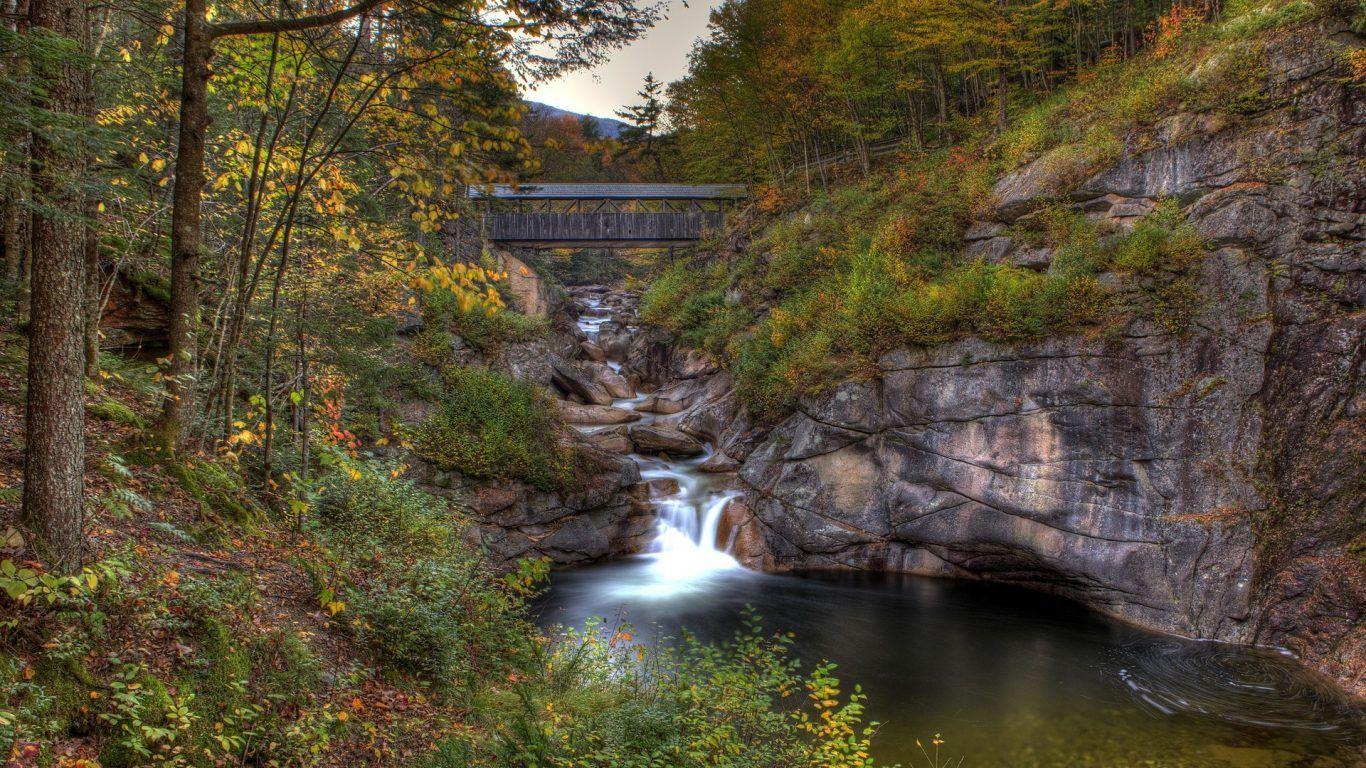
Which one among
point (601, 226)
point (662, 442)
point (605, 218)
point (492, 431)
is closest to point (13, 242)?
point (492, 431)

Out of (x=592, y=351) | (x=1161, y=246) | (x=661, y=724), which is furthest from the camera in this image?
(x=592, y=351)

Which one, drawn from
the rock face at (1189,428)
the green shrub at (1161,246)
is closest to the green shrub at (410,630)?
the rock face at (1189,428)

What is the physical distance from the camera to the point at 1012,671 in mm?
9414

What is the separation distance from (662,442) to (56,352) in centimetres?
1468

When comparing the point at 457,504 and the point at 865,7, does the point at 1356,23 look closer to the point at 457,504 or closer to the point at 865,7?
the point at 865,7

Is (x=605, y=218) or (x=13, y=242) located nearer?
(x=13, y=242)

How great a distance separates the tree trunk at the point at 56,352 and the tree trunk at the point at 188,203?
1.04m

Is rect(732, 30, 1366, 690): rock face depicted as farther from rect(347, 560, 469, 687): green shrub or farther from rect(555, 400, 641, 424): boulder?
rect(347, 560, 469, 687): green shrub

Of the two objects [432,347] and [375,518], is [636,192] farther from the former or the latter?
[375,518]

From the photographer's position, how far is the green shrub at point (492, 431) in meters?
13.8

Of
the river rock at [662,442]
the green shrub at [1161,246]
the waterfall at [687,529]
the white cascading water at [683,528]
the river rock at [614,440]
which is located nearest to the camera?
the green shrub at [1161,246]

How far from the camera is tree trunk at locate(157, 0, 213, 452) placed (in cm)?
462

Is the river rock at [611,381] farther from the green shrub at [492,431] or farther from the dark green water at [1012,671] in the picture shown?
the dark green water at [1012,671]

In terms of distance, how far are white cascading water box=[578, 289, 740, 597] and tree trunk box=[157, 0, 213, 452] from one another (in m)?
9.23
